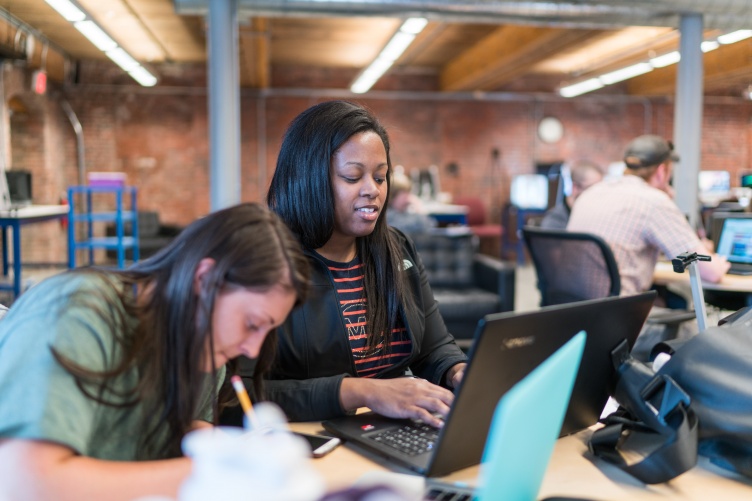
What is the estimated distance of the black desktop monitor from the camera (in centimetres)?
733

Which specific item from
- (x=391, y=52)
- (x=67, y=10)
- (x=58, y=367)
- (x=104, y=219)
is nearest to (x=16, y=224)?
(x=67, y=10)

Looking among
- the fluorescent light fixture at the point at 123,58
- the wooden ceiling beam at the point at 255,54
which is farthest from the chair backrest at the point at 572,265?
the fluorescent light fixture at the point at 123,58

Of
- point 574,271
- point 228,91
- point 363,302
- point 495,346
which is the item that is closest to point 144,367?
point 495,346

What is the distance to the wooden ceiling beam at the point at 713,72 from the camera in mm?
9219

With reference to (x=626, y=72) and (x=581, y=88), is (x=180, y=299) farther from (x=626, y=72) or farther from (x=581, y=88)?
(x=581, y=88)

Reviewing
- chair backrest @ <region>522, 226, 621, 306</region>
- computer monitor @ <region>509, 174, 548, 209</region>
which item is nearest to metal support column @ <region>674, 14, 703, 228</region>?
chair backrest @ <region>522, 226, 621, 306</region>

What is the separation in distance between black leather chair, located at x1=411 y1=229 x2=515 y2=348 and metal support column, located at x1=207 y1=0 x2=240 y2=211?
5.14ft

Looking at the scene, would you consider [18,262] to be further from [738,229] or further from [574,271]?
[738,229]

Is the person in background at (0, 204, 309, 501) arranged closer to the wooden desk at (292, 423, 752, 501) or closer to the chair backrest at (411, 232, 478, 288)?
the wooden desk at (292, 423, 752, 501)

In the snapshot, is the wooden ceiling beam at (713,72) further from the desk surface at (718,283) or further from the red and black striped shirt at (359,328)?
the red and black striped shirt at (359,328)

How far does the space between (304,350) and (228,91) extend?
411cm

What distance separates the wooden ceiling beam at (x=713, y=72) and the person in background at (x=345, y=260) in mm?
6560

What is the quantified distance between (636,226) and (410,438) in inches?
94.1

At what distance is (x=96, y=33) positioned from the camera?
25.2ft
